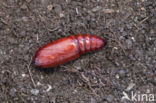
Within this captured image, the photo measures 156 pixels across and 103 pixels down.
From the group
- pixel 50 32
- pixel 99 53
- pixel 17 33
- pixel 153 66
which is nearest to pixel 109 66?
pixel 99 53

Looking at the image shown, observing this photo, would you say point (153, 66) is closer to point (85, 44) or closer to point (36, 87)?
point (85, 44)

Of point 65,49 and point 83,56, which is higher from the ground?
point 65,49

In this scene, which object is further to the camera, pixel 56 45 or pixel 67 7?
pixel 67 7

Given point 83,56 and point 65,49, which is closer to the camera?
point 65,49
